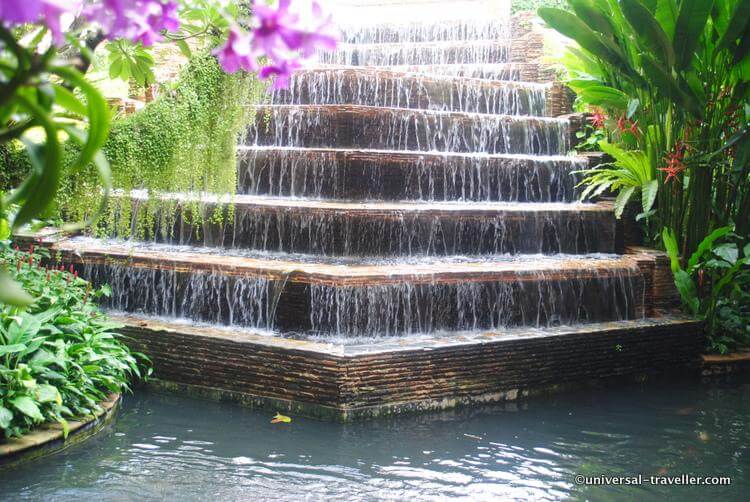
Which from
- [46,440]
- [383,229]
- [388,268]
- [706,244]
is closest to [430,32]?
[383,229]

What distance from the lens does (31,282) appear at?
4.87 metres

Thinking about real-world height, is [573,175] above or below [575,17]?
below

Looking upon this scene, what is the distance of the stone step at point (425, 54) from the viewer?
11.8 m

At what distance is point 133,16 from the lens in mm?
989

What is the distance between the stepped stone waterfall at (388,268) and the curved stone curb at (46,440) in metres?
1.00

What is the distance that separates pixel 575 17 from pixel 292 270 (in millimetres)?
3708

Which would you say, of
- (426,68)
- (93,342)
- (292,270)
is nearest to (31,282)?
(93,342)

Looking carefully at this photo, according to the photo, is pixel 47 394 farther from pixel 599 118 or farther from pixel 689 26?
pixel 599 118

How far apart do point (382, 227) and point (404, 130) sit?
1705 mm

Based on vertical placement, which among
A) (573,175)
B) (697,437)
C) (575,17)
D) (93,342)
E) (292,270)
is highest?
(575,17)

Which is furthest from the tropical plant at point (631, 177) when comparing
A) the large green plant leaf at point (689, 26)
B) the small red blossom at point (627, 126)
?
the large green plant leaf at point (689, 26)

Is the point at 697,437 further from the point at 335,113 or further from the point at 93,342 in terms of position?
the point at 335,113

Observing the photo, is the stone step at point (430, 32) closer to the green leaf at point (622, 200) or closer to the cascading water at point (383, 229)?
the cascading water at point (383, 229)

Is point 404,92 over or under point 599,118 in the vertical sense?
over
